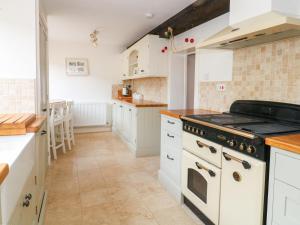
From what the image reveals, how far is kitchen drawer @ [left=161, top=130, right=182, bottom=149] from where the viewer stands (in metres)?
2.30

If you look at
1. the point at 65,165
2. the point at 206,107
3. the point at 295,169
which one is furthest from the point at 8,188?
the point at 65,165

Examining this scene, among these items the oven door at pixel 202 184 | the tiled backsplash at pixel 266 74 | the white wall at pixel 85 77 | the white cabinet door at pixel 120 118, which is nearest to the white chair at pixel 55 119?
the white cabinet door at pixel 120 118

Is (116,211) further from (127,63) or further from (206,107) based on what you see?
(127,63)

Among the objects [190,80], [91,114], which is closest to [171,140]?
[190,80]

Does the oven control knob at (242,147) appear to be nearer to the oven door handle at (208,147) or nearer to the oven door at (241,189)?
the oven door at (241,189)

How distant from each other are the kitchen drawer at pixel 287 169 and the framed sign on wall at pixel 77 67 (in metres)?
5.06

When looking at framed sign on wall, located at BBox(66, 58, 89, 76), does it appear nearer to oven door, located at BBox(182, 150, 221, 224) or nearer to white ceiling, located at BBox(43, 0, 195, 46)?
white ceiling, located at BBox(43, 0, 195, 46)

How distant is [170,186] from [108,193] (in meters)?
0.67

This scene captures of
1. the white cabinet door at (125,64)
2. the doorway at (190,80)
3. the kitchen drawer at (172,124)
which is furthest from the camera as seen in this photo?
the white cabinet door at (125,64)

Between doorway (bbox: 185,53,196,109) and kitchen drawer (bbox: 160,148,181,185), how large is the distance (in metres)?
1.20

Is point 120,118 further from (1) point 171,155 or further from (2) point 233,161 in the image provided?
(2) point 233,161

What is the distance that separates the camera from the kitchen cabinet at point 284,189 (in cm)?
113

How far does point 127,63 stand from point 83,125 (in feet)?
6.02

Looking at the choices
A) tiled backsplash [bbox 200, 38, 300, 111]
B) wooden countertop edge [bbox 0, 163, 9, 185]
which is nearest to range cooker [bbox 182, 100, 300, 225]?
tiled backsplash [bbox 200, 38, 300, 111]
